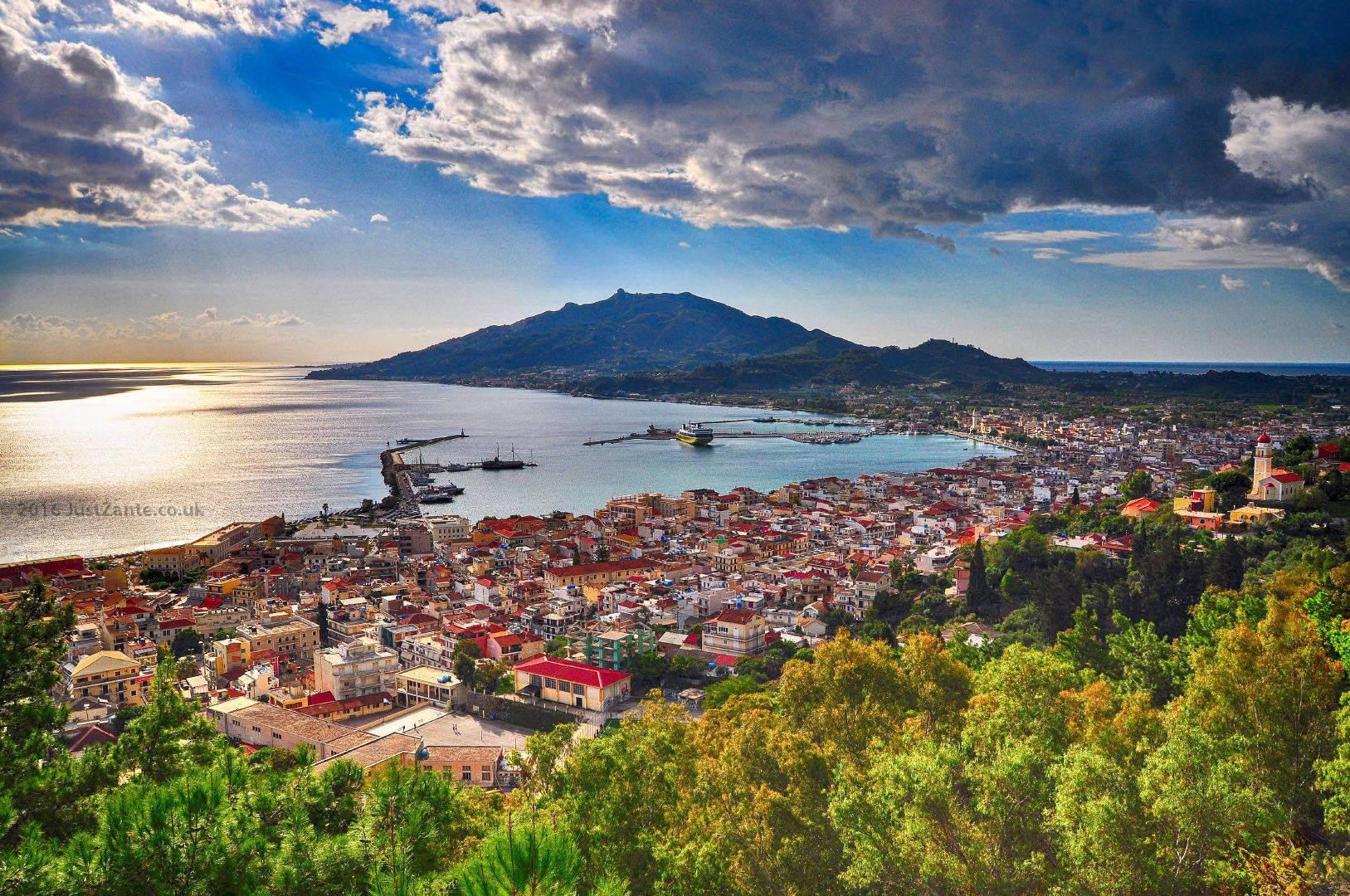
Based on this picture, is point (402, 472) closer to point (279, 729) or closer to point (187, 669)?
point (187, 669)

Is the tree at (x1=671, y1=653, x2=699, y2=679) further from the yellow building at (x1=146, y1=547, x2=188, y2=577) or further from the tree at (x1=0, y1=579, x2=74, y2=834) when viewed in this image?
the yellow building at (x1=146, y1=547, x2=188, y2=577)

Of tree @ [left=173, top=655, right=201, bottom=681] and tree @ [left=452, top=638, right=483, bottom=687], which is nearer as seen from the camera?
tree @ [left=452, top=638, right=483, bottom=687]

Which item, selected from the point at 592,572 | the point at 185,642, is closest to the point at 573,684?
the point at 592,572

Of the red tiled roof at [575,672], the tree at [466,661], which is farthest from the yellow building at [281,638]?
the red tiled roof at [575,672]

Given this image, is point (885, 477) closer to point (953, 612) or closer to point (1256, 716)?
point (953, 612)

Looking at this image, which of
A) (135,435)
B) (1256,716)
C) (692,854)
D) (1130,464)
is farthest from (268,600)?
(135,435)

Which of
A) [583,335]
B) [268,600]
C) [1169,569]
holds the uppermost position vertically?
[583,335]

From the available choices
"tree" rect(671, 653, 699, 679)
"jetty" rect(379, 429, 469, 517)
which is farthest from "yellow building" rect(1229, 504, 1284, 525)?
"jetty" rect(379, 429, 469, 517)
